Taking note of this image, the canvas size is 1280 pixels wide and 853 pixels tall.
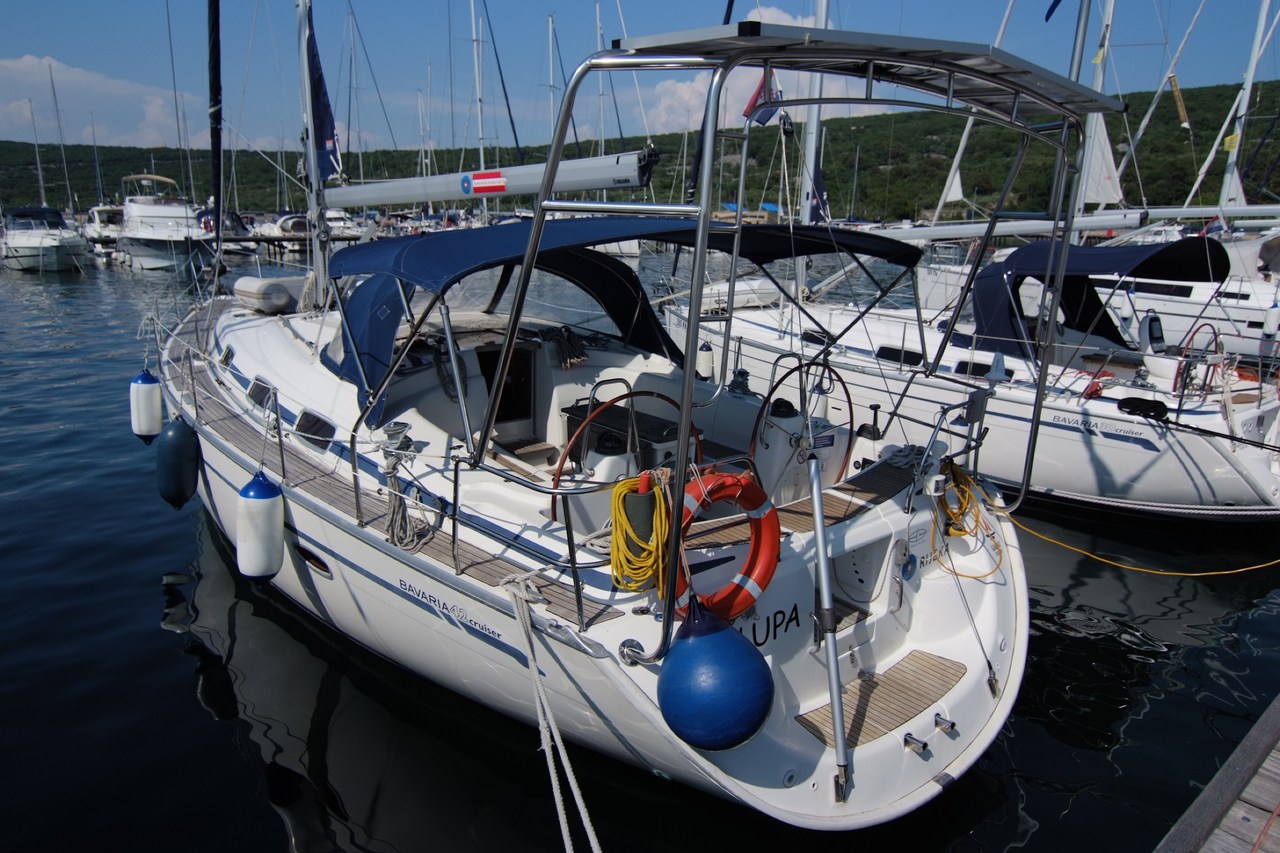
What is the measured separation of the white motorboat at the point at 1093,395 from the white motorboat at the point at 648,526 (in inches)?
55.2

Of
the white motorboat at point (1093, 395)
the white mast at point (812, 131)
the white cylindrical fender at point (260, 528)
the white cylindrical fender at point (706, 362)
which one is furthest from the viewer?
the white mast at point (812, 131)

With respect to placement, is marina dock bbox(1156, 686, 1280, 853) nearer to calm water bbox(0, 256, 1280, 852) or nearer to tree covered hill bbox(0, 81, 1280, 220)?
calm water bbox(0, 256, 1280, 852)

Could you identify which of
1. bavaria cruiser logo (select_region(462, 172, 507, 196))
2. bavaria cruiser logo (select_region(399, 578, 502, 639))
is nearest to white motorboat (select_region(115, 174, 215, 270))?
bavaria cruiser logo (select_region(462, 172, 507, 196))

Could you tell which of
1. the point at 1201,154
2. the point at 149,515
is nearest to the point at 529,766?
the point at 149,515

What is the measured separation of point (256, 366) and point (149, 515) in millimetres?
2438

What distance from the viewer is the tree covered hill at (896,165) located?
31.0m

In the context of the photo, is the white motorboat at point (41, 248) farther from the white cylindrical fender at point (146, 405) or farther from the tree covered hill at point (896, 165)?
the white cylindrical fender at point (146, 405)

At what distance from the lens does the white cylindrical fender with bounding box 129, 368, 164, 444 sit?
23.0 feet

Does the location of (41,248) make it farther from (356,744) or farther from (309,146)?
(356,744)

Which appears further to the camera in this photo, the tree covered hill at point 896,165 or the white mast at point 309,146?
the tree covered hill at point 896,165

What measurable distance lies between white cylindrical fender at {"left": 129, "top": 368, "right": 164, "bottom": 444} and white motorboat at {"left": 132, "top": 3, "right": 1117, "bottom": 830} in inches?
28.9

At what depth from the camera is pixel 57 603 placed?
6035mm

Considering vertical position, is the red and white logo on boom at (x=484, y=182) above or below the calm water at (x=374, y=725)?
above

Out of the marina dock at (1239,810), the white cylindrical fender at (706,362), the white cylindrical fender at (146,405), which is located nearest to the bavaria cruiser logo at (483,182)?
the white cylindrical fender at (706,362)
